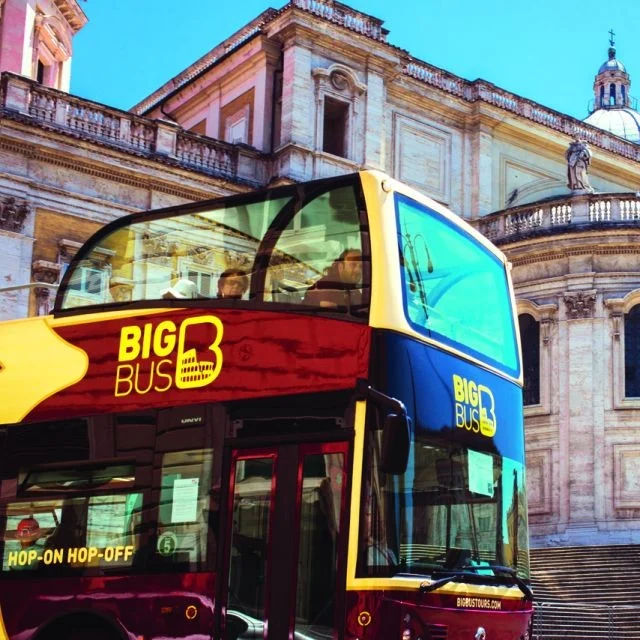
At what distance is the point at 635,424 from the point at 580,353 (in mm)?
1927

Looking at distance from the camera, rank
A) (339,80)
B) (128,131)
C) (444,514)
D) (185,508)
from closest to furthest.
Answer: (444,514) → (185,508) → (128,131) → (339,80)

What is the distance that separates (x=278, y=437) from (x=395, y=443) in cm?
89

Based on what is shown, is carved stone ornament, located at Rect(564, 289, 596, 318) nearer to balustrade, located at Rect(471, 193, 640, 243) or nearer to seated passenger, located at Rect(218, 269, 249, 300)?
balustrade, located at Rect(471, 193, 640, 243)

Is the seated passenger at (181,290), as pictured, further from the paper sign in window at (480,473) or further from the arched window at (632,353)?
the arched window at (632,353)

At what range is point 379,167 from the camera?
2536 cm

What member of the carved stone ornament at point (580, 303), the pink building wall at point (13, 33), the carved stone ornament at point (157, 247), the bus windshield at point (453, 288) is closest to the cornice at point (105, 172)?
the pink building wall at point (13, 33)

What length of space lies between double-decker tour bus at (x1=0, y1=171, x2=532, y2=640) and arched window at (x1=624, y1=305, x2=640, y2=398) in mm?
17671

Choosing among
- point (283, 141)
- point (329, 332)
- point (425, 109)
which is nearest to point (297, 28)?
point (283, 141)

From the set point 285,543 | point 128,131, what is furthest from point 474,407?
point 128,131

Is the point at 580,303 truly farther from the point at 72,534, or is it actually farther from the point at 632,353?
the point at 72,534

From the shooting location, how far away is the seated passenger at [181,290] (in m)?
8.05

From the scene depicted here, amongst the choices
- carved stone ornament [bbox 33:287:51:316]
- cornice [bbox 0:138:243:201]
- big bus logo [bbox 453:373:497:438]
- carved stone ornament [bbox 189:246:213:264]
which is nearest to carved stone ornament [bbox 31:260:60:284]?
carved stone ornament [bbox 33:287:51:316]

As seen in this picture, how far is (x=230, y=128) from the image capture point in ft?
87.1

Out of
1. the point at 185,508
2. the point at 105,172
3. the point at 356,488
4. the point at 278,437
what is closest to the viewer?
the point at 356,488
